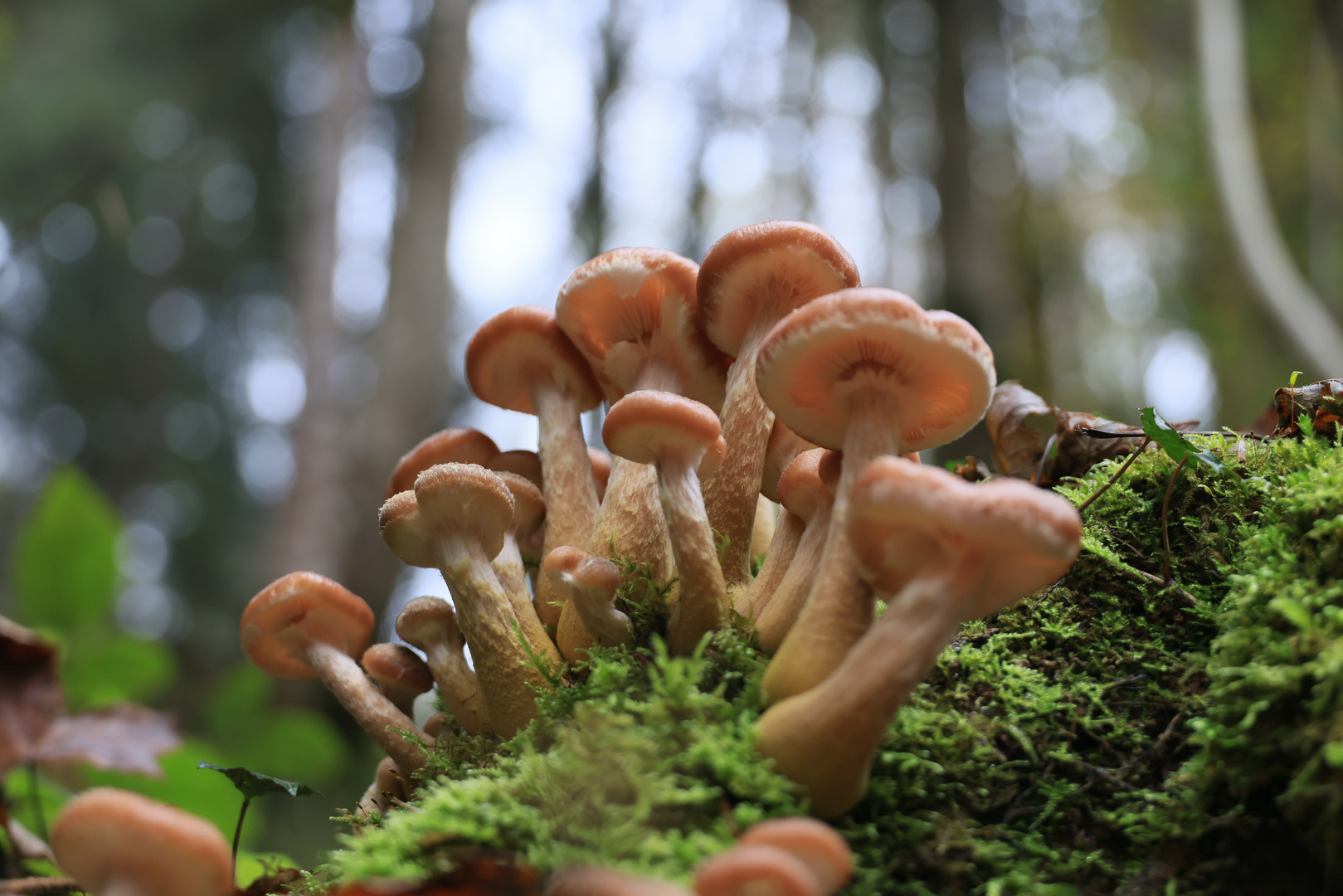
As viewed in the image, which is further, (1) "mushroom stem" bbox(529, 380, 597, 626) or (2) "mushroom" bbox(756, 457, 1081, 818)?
(1) "mushroom stem" bbox(529, 380, 597, 626)

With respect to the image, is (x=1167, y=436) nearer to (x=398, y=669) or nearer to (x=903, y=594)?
(x=903, y=594)

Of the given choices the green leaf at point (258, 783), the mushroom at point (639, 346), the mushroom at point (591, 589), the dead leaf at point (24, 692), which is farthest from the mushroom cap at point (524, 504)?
the dead leaf at point (24, 692)

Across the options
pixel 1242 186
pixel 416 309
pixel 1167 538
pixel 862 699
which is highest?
pixel 416 309

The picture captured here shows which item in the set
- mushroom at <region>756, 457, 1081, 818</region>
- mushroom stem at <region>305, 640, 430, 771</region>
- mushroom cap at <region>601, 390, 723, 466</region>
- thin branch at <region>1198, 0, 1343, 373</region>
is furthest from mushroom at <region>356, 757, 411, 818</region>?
thin branch at <region>1198, 0, 1343, 373</region>

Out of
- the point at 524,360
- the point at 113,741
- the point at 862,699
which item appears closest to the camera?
the point at 862,699

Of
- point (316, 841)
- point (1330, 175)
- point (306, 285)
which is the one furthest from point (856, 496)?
point (1330, 175)

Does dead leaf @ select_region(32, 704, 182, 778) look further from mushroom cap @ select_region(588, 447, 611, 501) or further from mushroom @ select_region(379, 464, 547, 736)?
mushroom cap @ select_region(588, 447, 611, 501)

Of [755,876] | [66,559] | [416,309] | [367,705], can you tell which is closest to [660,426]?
[755,876]

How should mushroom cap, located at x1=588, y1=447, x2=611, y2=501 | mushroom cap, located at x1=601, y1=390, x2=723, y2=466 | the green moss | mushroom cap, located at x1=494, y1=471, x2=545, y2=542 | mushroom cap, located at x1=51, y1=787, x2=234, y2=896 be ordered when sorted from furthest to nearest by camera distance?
mushroom cap, located at x1=588, y1=447, x2=611, y2=501, mushroom cap, located at x1=494, y1=471, x2=545, y2=542, mushroom cap, located at x1=601, y1=390, x2=723, y2=466, the green moss, mushroom cap, located at x1=51, y1=787, x2=234, y2=896
